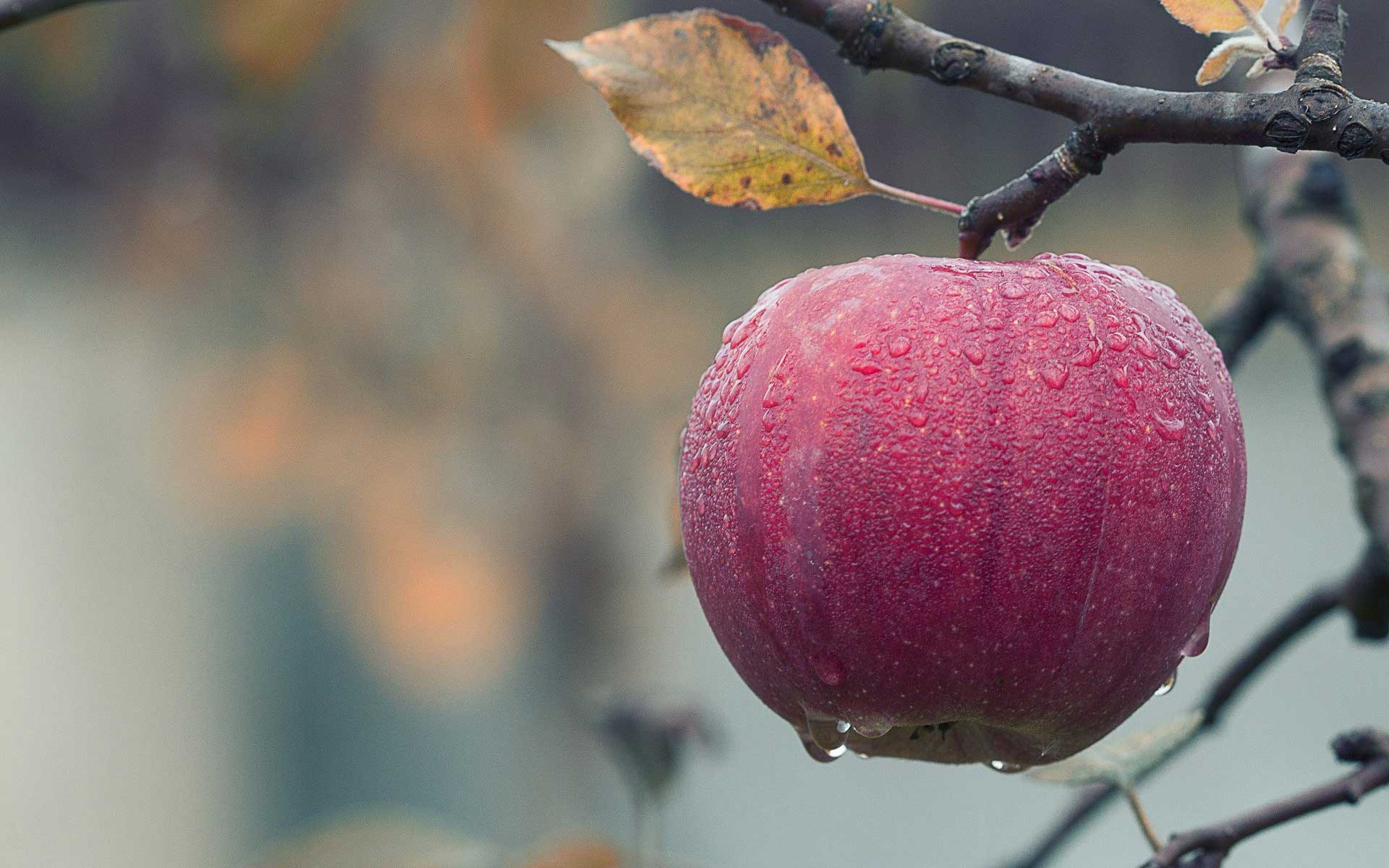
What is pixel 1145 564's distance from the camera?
0.30 metres

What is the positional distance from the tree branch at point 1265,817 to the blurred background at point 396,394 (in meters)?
0.20

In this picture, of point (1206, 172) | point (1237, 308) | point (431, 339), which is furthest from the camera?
point (1206, 172)

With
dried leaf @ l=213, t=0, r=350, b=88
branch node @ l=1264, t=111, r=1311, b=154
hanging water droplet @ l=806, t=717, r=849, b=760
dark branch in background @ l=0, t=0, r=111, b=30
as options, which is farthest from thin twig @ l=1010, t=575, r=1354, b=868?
dried leaf @ l=213, t=0, r=350, b=88

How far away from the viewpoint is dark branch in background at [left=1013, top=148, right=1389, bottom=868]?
473 millimetres

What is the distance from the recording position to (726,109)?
1.05ft

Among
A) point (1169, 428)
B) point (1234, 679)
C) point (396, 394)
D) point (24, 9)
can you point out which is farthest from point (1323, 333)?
point (396, 394)

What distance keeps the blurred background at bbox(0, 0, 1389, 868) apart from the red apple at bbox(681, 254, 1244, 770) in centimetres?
16

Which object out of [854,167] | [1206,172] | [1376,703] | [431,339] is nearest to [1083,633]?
[854,167]

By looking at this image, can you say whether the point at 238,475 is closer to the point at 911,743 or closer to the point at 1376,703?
the point at 911,743

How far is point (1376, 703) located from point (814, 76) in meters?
2.18

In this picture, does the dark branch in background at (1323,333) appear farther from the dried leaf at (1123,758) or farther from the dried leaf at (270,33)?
the dried leaf at (270,33)

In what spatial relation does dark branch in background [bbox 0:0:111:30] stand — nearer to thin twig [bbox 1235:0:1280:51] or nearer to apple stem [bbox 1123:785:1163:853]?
thin twig [bbox 1235:0:1280:51]

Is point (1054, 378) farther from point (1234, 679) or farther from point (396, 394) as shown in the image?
point (396, 394)

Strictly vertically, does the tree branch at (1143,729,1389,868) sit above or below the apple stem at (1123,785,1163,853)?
above
